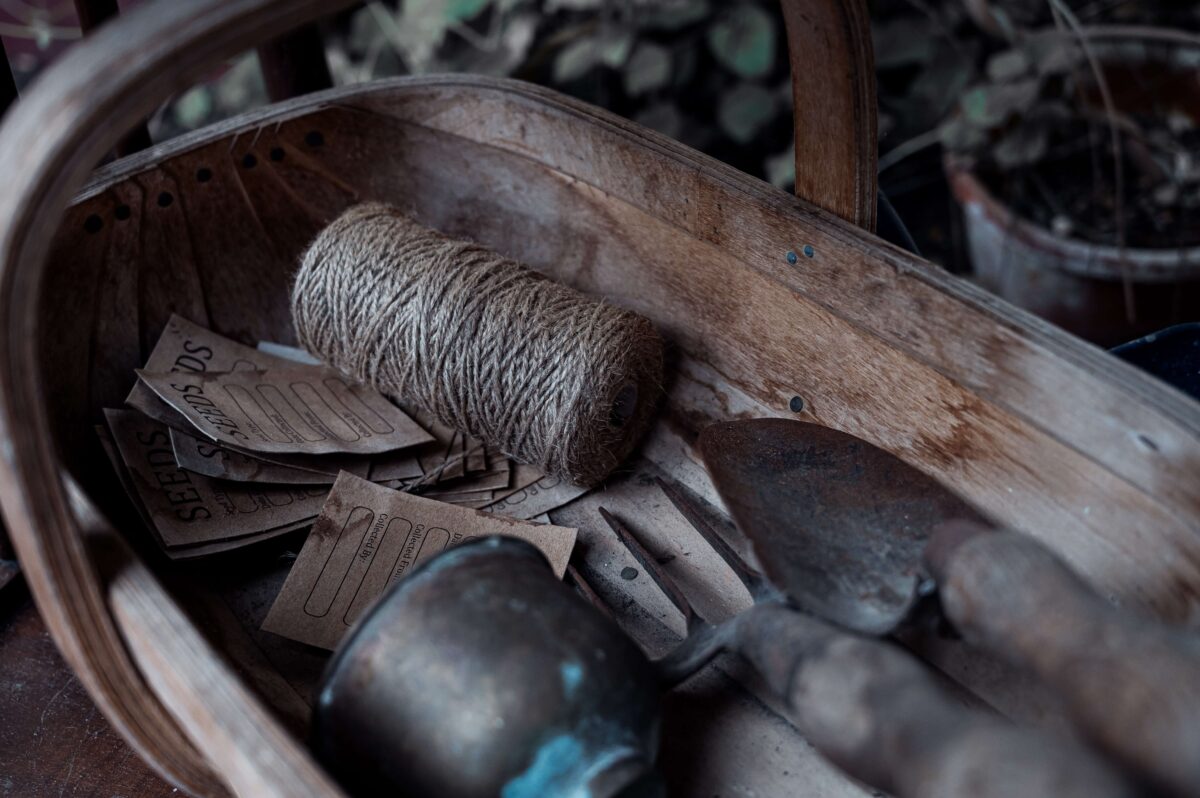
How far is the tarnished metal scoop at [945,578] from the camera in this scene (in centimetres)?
50

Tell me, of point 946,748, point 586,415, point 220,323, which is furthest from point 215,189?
point 946,748

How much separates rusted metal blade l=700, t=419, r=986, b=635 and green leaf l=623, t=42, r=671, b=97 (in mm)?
1564

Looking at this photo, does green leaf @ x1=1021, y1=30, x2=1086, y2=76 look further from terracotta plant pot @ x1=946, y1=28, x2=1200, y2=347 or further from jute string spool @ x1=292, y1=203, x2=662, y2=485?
jute string spool @ x1=292, y1=203, x2=662, y2=485

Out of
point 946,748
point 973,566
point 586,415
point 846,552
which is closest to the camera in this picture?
point 946,748

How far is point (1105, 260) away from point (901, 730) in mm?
1446

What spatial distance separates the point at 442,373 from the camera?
3.36ft

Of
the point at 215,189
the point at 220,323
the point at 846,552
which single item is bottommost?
the point at 846,552

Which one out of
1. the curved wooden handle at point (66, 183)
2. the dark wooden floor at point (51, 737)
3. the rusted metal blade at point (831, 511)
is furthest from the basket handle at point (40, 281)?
the rusted metal blade at point (831, 511)

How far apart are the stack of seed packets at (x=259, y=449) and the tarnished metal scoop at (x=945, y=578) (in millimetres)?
277

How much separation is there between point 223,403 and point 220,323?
0.54 ft

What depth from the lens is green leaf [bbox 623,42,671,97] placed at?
7.59ft

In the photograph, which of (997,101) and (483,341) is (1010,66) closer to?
(997,101)

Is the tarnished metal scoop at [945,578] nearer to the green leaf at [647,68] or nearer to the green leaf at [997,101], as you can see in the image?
the green leaf at [997,101]

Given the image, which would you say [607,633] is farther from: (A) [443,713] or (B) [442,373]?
(B) [442,373]
